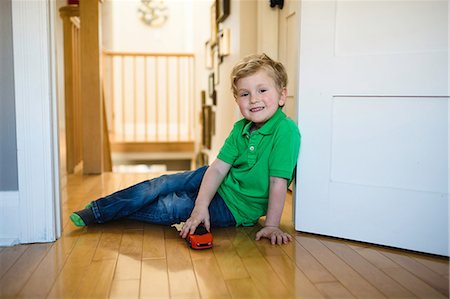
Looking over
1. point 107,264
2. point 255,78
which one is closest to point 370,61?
point 255,78

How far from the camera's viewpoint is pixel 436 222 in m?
1.35

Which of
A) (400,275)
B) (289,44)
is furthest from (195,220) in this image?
(289,44)

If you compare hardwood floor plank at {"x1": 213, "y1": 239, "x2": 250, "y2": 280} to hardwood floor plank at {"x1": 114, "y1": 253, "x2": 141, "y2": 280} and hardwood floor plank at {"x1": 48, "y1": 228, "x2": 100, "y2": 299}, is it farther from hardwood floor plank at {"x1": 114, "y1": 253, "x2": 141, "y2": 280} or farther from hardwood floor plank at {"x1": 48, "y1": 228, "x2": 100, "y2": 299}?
hardwood floor plank at {"x1": 48, "y1": 228, "x2": 100, "y2": 299}

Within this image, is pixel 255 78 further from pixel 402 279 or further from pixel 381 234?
pixel 402 279

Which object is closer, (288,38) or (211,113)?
(288,38)

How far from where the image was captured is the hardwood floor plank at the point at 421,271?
115cm

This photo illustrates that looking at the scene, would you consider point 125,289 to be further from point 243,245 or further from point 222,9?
point 222,9

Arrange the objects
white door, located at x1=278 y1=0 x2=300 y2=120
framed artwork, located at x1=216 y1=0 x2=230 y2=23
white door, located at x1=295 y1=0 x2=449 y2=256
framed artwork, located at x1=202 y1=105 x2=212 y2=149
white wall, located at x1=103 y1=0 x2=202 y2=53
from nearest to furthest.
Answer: white door, located at x1=295 y1=0 x2=449 y2=256 < white door, located at x1=278 y1=0 x2=300 y2=120 < framed artwork, located at x1=216 y1=0 x2=230 y2=23 < framed artwork, located at x1=202 y1=105 x2=212 y2=149 < white wall, located at x1=103 y1=0 x2=202 y2=53

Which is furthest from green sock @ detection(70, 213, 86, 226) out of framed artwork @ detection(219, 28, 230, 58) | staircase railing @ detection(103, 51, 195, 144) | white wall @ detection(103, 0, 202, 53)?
white wall @ detection(103, 0, 202, 53)

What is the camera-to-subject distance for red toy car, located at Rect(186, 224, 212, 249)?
4.64ft

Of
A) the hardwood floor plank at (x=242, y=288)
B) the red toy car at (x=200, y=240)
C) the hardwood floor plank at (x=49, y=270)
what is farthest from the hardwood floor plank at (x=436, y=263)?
the hardwood floor plank at (x=49, y=270)

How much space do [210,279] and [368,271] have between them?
17.8 inches

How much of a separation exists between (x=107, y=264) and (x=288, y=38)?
1.71m

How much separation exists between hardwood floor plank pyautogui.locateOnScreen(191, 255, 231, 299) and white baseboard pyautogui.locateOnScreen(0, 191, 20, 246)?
63 centimetres
